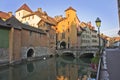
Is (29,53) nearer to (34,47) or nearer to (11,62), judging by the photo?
(34,47)

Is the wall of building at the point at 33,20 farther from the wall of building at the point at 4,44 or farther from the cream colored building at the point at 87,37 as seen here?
the wall of building at the point at 4,44

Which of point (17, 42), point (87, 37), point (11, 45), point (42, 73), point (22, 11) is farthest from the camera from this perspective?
point (87, 37)

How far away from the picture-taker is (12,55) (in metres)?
27.4

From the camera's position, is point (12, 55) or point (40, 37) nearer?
point (12, 55)

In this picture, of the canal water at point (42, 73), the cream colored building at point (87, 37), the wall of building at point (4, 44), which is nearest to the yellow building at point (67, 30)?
the cream colored building at point (87, 37)

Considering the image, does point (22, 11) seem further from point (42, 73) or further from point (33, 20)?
point (42, 73)

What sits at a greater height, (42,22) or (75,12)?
(75,12)

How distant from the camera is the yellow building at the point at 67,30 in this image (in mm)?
57906

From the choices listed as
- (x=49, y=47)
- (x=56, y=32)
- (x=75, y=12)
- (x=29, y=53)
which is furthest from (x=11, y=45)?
(x=75, y=12)

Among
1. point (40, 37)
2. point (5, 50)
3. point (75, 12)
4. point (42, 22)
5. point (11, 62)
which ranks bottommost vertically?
point (11, 62)

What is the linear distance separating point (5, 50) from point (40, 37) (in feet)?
54.4

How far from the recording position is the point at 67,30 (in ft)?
193

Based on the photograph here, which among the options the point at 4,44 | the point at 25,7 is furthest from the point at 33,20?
the point at 4,44

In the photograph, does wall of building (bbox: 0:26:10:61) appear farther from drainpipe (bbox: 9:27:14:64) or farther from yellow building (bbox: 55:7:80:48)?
yellow building (bbox: 55:7:80:48)
